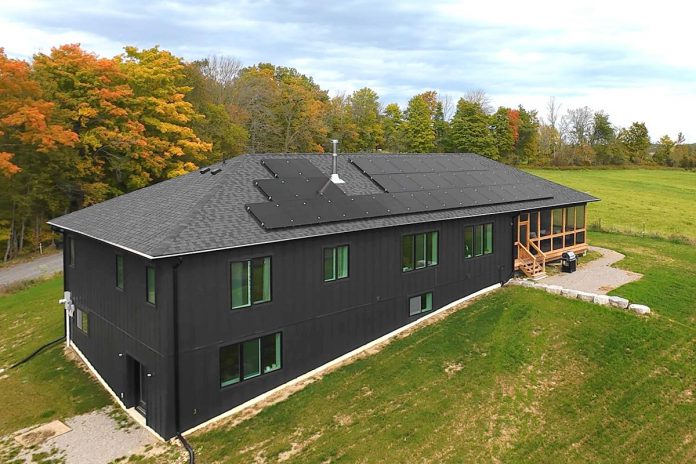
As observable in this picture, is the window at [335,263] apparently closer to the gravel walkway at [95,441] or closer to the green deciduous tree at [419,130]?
the gravel walkway at [95,441]

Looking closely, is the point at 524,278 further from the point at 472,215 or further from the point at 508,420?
the point at 508,420

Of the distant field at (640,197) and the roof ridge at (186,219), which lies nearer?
the roof ridge at (186,219)

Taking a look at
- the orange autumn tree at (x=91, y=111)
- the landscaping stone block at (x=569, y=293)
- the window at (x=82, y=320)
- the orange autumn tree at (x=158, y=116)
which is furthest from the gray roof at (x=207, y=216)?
the orange autumn tree at (x=158, y=116)

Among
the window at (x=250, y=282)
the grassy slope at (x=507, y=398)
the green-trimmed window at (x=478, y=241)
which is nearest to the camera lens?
the grassy slope at (x=507, y=398)

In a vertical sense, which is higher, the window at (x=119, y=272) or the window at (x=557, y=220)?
the window at (x=557, y=220)

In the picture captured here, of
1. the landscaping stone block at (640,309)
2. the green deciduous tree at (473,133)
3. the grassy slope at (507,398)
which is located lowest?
the grassy slope at (507,398)

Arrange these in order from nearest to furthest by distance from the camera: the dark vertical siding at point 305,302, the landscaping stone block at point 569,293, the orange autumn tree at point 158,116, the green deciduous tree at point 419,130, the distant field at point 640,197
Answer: the dark vertical siding at point 305,302 → the landscaping stone block at point 569,293 → the distant field at point 640,197 → the orange autumn tree at point 158,116 → the green deciduous tree at point 419,130
